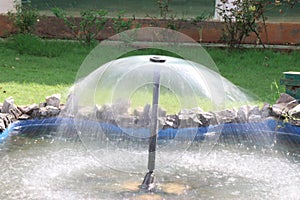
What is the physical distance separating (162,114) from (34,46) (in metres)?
3.56

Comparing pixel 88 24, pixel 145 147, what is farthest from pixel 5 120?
pixel 88 24

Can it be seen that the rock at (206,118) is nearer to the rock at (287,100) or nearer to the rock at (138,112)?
the rock at (138,112)

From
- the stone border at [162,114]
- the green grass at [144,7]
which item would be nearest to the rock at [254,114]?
the stone border at [162,114]

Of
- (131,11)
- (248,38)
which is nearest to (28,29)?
(248,38)

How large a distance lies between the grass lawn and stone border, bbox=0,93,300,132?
446mm

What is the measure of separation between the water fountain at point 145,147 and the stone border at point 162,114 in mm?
19

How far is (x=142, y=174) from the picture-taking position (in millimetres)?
5219

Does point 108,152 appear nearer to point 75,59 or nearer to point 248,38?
point 75,59

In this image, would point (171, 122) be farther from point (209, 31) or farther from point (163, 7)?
point (163, 7)

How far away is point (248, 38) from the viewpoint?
399 inches

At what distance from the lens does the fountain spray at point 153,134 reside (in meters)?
4.74

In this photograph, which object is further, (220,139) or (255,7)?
(255,7)

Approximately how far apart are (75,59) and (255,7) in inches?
103

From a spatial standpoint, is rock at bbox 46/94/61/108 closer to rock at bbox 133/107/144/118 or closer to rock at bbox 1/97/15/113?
rock at bbox 1/97/15/113
